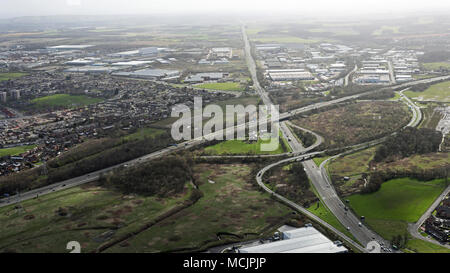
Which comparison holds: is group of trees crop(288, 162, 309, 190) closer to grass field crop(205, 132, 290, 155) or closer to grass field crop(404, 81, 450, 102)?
grass field crop(205, 132, 290, 155)

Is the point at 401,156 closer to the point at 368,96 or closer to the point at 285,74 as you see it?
the point at 368,96

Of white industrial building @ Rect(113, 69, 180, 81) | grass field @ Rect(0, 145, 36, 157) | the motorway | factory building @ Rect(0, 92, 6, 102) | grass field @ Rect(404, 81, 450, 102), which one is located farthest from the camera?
white industrial building @ Rect(113, 69, 180, 81)

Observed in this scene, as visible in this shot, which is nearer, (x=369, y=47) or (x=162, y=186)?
(x=162, y=186)

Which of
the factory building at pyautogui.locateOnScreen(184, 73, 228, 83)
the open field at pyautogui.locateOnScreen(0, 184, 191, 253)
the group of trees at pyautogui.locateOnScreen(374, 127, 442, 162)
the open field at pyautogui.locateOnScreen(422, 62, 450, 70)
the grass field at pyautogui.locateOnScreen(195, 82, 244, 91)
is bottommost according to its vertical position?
the open field at pyautogui.locateOnScreen(0, 184, 191, 253)

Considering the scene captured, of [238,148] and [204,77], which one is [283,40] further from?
[238,148]

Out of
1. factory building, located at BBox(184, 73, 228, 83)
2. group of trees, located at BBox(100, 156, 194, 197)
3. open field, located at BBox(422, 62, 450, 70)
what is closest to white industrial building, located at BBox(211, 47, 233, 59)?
factory building, located at BBox(184, 73, 228, 83)
